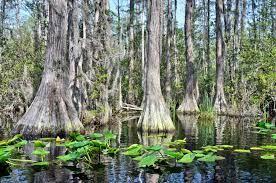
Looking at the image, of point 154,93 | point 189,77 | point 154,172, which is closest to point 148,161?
point 154,172

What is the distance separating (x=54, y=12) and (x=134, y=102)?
12.6 meters

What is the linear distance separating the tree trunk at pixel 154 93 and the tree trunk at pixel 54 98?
6.07 feet

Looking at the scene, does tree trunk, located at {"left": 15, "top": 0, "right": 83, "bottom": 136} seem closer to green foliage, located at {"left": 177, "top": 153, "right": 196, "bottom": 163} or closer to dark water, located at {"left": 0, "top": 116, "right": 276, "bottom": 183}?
dark water, located at {"left": 0, "top": 116, "right": 276, "bottom": 183}

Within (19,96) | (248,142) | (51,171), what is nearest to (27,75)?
(19,96)

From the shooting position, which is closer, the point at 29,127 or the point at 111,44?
the point at 29,127

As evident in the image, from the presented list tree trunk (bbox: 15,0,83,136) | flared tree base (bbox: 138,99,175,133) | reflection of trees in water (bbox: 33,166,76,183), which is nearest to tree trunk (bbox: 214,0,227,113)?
flared tree base (bbox: 138,99,175,133)

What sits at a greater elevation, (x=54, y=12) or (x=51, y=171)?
(x=54, y=12)

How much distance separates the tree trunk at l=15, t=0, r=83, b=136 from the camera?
32.9 feet

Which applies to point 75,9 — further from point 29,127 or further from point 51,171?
point 51,171

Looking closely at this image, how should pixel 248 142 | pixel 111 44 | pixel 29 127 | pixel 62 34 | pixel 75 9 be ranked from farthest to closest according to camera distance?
pixel 111 44 < pixel 75 9 < pixel 62 34 < pixel 29 127 < pixel 248 142

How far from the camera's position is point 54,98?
10.5 m

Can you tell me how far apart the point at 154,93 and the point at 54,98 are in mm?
2734

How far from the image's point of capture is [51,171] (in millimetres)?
5812

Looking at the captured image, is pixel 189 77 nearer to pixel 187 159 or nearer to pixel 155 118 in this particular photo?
pixel 155 118
